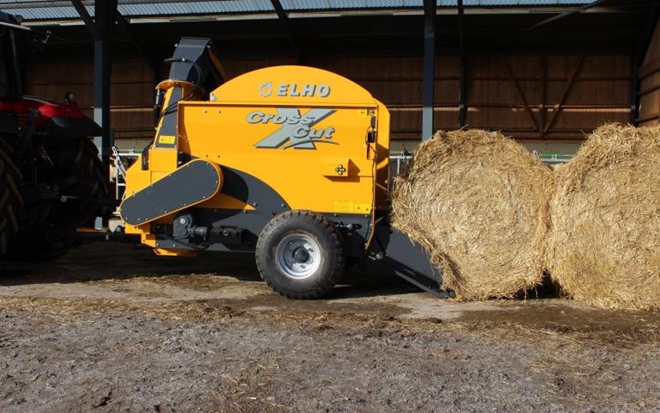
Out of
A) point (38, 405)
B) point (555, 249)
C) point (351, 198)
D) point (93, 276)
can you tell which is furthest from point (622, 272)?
point (93, 276)

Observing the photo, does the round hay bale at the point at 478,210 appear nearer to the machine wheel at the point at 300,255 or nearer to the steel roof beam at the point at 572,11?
the machine wheel at the point at 300,255

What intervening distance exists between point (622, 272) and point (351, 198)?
2.47m

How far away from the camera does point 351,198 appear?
5777 millimetres

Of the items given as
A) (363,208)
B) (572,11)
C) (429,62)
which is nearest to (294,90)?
(363,208)

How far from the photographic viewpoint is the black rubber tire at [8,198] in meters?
6.02

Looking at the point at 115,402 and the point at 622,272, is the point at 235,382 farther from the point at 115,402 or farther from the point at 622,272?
the point at 622,272

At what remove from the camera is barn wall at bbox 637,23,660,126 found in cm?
1368

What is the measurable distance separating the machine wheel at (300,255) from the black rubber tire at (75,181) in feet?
9.15

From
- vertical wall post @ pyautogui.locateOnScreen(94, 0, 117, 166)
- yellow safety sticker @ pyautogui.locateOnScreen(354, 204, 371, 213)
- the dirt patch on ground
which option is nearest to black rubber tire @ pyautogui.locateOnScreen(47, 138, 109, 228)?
the dirt patch on ground

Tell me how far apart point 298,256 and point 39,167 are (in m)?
3.51

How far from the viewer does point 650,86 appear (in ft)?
46.7

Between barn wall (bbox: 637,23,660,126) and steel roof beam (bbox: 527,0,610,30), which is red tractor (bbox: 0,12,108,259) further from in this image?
barn wall (bbox: 637,23,660,126)

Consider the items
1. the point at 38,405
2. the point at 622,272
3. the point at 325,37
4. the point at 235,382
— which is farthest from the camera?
the point at 325,37

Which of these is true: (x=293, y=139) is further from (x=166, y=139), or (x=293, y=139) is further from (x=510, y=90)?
(x=510, y=90)
